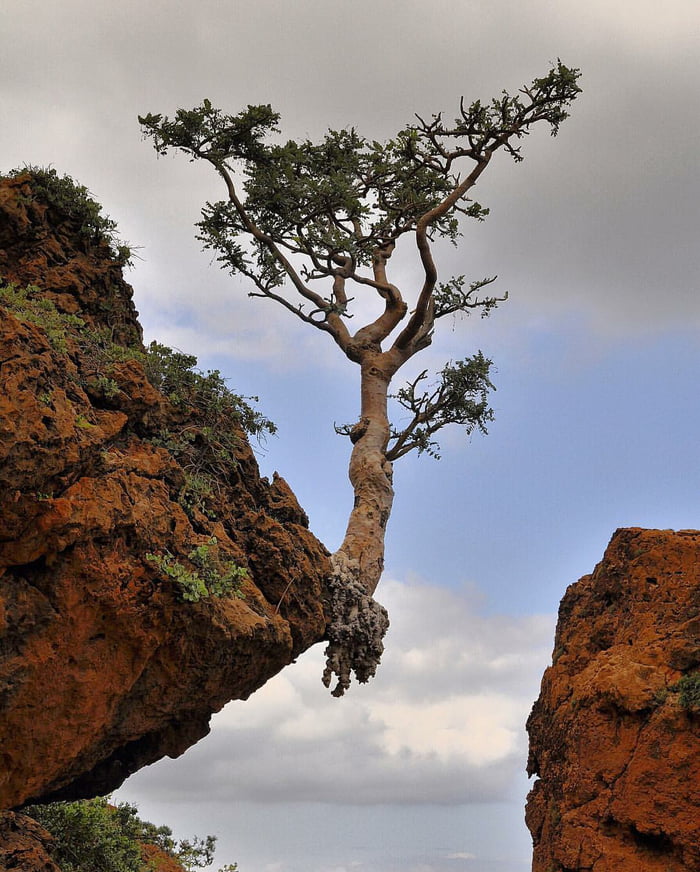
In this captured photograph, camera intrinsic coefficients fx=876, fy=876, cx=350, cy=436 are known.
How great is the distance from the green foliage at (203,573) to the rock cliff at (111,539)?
0.08ft

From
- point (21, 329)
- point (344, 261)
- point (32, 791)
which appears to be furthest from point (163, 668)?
point (344, 261)

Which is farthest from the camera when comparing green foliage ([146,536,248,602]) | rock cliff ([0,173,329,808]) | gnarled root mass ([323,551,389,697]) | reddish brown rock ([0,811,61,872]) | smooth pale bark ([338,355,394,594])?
smooth pale bark ([338,355,394,594])

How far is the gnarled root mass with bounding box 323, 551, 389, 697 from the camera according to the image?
42.9 feet

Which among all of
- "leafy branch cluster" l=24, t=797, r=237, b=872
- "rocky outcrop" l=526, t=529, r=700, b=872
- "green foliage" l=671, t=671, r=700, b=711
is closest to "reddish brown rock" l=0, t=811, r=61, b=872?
"leafy branch cluster" l=24, t=797, r=237, b=872

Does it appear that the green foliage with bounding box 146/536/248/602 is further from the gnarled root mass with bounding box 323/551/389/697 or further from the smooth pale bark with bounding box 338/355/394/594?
the smooth pale bark with bounding box 338/355/394/594

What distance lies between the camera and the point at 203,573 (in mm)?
10281

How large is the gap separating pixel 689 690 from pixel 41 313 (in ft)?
28.0

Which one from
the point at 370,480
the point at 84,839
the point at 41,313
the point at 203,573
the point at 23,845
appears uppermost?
the point at 370,480

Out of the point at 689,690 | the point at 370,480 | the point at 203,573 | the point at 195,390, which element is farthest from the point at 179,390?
the point at 689,690

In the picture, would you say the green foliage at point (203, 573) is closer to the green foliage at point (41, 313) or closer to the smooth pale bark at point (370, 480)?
the green foliage at point (41, 313)

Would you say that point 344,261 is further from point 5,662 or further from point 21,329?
point 5,662

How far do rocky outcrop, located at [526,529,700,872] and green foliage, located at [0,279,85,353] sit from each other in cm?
693

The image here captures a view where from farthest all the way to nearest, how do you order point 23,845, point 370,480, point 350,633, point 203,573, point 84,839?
point 370,480
point 84,839
point 350,633
point 23,845
point 203,573

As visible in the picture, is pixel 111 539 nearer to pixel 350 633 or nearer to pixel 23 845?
pixel 350 633
